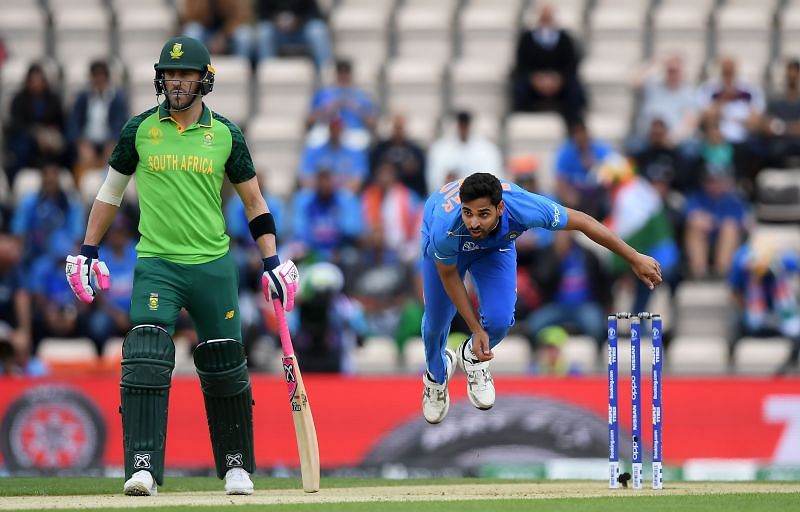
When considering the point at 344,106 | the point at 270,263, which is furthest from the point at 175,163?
the point at 344,106

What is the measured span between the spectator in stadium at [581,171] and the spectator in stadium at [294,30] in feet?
9.87

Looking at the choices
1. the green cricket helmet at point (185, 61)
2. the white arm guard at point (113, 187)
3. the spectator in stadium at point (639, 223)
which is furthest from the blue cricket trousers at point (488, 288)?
the spectator in stadium at point (639, 223)

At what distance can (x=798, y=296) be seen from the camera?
1387 centimetres

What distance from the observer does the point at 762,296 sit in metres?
13.3

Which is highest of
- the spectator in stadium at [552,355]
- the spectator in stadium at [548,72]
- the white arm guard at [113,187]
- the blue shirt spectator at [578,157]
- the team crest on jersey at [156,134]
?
the spectator in stadium at [548,72]

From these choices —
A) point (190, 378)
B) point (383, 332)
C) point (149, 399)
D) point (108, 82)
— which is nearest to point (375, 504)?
point (149, 399)

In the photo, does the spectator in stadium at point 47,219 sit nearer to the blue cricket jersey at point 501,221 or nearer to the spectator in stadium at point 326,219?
the spectator in stadium at point 326,219

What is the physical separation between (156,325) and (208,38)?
882 cm

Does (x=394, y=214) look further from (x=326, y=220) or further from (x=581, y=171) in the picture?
(x=581, y=171)

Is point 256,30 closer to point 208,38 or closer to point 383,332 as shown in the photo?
point 208,38

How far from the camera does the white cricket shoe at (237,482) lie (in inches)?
322

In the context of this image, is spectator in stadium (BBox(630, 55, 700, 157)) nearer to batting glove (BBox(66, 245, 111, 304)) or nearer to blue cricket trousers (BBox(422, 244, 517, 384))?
blue cricket trousers (BBox(422, 244, 517, 384))

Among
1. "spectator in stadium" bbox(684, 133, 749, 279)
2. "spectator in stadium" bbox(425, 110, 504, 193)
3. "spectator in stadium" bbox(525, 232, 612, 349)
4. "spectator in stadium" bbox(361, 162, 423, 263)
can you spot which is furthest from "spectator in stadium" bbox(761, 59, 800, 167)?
"spectator in stadium" bbox(361, 162, 423, 263)

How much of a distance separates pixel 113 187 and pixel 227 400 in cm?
127
